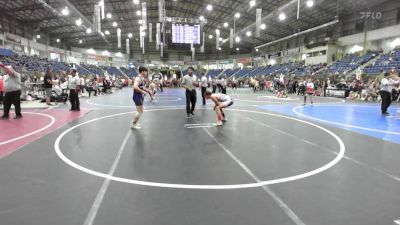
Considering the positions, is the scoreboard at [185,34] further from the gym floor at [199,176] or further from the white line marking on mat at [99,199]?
the white line marking on mat at [99,199]

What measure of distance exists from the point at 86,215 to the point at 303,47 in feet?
152

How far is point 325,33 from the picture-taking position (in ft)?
136

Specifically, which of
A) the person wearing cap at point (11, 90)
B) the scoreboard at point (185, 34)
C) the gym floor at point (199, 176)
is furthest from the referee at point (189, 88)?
the scoreboard at point (185, 34)

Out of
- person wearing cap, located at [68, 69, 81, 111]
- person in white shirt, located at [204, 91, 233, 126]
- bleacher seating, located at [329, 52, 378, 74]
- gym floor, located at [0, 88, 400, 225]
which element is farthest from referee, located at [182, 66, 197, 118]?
bleacher seating, located at [329, 52, 378, 74]

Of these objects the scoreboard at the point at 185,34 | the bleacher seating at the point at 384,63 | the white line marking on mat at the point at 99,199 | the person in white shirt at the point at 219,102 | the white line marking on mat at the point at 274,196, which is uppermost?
the scoreboard at the point at 185,34

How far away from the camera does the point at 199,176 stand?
4.27 meters

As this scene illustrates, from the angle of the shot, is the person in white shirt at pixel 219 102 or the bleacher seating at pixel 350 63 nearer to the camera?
the person in white shirt at pixel 219 102

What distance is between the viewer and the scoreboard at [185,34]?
2183 centimetres

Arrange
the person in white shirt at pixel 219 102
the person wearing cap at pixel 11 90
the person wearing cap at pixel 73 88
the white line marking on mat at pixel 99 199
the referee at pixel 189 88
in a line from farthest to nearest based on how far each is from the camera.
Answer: the person wearing cap at pixel 73 88 < the referee at pixel 189 88 < the person wearing cap at pixel 11 90 < the person in white shirt at pixel 219 102 < the white line marking on mat at pixel 99 199

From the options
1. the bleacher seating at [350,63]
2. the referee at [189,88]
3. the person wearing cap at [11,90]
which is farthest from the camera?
the bleacher seating at [350,63]

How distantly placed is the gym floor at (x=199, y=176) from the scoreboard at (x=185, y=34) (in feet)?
49.9

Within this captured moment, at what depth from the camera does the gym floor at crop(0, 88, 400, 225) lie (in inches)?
121

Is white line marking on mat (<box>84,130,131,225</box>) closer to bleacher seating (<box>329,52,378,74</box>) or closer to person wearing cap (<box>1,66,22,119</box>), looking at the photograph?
person wearing cap (<box>1,66,22,119</box>)

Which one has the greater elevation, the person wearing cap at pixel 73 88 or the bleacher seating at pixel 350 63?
the bleacher seating at pixel 350 63
